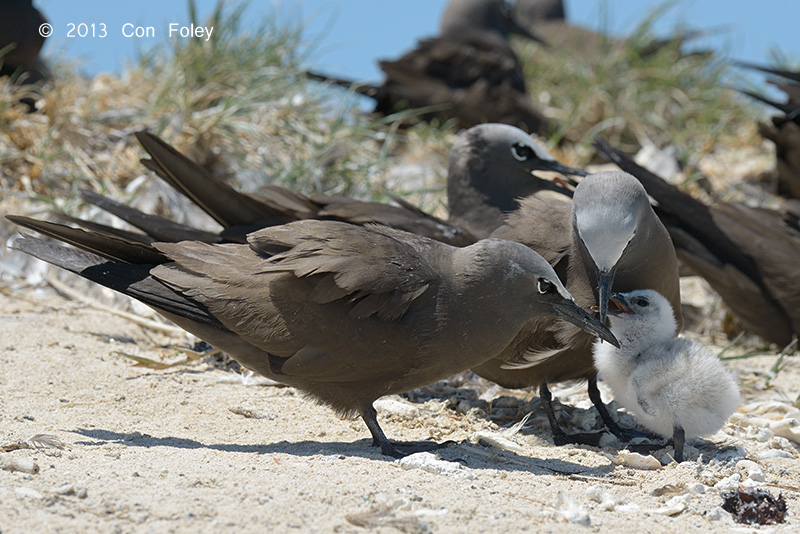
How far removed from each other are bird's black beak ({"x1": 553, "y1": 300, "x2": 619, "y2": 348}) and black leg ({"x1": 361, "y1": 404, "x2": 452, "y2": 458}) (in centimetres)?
76

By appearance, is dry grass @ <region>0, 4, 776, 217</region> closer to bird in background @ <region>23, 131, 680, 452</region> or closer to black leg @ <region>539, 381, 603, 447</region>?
bird in background @ <region>23, 131, 680, 452</region>

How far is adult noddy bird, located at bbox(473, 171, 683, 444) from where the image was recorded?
12.1 ft

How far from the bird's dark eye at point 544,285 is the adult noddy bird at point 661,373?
41 centimetres

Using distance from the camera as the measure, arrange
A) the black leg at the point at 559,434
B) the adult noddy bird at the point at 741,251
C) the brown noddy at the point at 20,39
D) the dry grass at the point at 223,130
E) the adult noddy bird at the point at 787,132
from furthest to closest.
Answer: the brown noddy at the point at 20,39 < the adult noddy bird at the point at 787,132 < the dry grass at the point at 223,130 < the adult noddy bird at the point at 741,251 < the black leg at the point at 559,434

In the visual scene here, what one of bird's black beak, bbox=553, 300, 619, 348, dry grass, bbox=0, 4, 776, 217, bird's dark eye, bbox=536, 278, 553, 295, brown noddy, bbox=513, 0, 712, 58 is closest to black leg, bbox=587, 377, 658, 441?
bird's black beak, bbox=553, 300, 619, 348

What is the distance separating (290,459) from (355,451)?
0.37m

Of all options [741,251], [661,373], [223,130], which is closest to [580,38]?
[223,130]

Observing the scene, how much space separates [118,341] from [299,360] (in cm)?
204

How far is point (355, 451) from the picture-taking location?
3570 millimetres

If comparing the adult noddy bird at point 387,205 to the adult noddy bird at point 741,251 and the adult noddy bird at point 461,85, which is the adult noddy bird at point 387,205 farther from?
the adult noddy bird at point 461,85

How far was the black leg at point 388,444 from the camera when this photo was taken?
139 inches

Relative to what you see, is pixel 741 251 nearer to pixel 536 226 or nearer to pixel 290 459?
pixel 536 226

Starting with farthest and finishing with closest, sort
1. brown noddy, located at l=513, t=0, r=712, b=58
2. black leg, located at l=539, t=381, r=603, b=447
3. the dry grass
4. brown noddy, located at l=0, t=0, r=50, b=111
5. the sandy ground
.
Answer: brown noddy, located at l=513, t=0, r=712, b=58 < brown noddy, located at l=0, t=0, r=50, b=111 < the dry grass < black leg, located at l=539, t=381, r=603, b=447 < the sandy ground

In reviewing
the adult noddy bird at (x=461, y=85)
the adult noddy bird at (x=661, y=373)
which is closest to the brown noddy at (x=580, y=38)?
the adult noddy bird at (x=461, y=85)
